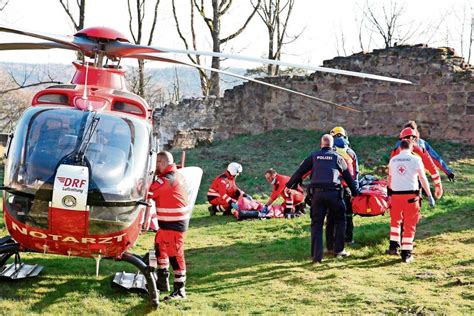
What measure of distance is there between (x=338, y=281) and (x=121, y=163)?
2984 millimetres

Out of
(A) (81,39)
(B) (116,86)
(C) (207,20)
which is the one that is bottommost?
(B) (116,86)

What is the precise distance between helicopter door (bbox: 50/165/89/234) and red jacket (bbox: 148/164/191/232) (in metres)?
1.13

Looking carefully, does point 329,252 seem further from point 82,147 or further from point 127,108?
point 82,147

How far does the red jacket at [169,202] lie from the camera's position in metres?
7.62

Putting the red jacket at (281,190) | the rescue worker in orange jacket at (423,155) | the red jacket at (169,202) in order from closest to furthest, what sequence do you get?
the red jacket at (169,202) < the rescue worker in orange jacket at (423,155) < the red jacket at (281,190)

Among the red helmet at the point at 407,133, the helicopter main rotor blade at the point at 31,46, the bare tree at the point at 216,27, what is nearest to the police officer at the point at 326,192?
the red helmet at the point at 407,133

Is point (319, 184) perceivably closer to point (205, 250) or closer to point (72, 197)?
point (205, 250)

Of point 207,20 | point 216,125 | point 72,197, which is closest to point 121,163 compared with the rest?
point 72,197

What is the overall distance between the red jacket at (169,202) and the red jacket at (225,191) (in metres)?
5.66

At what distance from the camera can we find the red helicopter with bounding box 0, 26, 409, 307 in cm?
666

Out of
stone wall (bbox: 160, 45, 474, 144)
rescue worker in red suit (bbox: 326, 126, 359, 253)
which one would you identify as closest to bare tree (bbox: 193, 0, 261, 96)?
stone wall (bbox: 160, 45, 474, 144)

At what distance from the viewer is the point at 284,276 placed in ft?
28.3

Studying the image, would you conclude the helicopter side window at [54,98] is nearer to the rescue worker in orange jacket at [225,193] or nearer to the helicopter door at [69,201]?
the helicopter door at [69,201]

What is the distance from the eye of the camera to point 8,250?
7.55 metres
